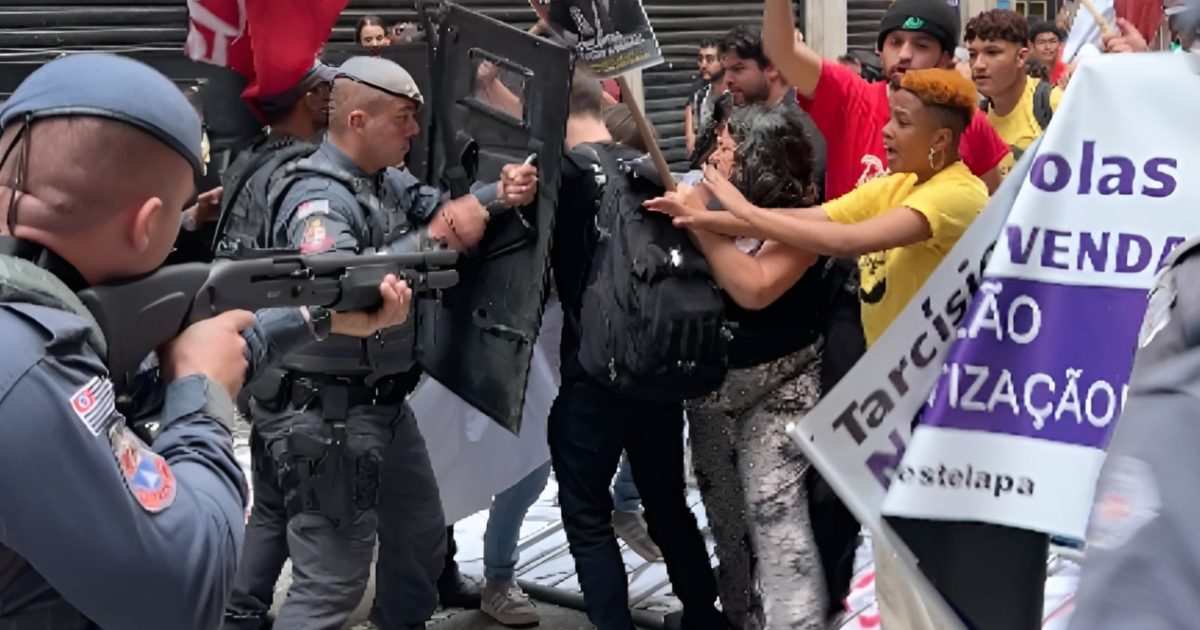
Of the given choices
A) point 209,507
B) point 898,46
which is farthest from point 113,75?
point 898,46

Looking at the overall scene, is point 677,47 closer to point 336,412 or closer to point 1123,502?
point 336,412

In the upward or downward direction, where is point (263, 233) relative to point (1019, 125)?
upward

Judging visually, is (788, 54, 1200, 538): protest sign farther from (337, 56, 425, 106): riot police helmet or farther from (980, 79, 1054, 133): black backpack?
(980, 79, 1054, 133): black backpack

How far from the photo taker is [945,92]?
3.46m

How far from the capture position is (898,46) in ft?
14.5

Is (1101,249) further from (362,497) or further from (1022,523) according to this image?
(362,497)

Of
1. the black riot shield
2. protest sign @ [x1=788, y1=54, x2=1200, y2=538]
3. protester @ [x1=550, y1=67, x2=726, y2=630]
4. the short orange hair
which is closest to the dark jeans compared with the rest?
protester @ [x1=550, y1=67, x2=726, y2=630]

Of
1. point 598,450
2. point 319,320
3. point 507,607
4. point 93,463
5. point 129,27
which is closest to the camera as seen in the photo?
point 93,463

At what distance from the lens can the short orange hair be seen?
3.46 m

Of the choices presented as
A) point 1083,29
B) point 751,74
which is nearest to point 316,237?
point 751,74

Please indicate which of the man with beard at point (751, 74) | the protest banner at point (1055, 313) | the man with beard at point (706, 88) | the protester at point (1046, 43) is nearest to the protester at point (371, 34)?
the man with beard at point (706, 88)

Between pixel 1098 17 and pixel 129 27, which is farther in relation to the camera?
pixel 129 27

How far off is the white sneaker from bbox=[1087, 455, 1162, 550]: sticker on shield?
12.7ft

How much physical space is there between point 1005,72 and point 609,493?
2.46m
